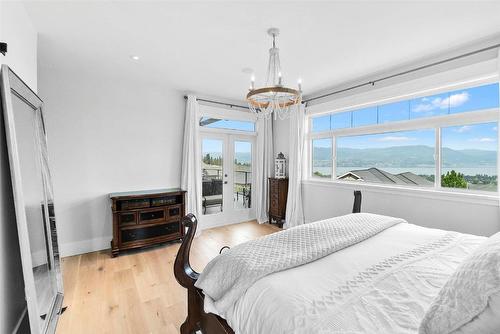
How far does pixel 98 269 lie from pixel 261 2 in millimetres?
3330

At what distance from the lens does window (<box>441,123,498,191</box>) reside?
2611mm

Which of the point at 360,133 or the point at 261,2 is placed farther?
the point at 360,133

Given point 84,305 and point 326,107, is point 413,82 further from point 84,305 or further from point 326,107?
point 84,305

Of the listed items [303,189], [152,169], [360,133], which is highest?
[360,133]

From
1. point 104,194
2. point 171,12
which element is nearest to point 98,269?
point 104,194

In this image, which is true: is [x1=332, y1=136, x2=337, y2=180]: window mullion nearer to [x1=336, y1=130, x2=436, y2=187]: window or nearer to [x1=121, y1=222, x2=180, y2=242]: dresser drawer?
[x1=336, y1=130, x2=436, y2=187]: window

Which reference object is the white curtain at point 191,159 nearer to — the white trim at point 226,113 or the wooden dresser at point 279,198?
the white trim at point 226,113

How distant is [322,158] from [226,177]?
6.22ft

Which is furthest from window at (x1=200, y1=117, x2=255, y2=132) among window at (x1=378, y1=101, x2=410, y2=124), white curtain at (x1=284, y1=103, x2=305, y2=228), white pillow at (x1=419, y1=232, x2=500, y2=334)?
white pillow at (x1=419, y1=232, x2=500, y2=334)

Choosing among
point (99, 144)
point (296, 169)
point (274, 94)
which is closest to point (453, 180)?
point (296, 169)

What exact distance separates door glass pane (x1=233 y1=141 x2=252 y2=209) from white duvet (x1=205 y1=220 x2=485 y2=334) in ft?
11.3

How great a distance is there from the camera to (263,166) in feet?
16.3

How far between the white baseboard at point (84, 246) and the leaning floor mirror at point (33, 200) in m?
1.25

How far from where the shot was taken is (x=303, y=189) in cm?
452
